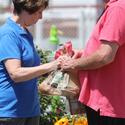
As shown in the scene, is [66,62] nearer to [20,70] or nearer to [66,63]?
[66,63]

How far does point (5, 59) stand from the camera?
11.1 ft

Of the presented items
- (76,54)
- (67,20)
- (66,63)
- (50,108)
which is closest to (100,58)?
(66,63)

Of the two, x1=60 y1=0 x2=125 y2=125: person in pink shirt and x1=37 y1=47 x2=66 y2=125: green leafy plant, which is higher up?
x1=60 y1=0 x2=125 y2=125: person in pink shirt

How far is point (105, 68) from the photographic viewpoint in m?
3.25

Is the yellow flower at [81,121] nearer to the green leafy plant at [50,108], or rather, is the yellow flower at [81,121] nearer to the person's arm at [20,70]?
the green leafy plant at [50,108]

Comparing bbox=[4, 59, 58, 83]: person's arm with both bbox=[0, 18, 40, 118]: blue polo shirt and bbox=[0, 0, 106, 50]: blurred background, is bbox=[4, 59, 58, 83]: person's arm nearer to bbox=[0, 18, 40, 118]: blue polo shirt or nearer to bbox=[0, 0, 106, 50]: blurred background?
bbox=[0, 18, 40, 118]: blue polo shirt

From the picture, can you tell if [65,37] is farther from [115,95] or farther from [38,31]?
[115,95]

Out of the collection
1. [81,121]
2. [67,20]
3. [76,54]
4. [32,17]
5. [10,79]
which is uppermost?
[32,17]

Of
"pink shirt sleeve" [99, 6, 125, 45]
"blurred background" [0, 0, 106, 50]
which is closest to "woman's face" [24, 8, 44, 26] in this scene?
"pink shirt sleeve" [99, 6, 125, 45]

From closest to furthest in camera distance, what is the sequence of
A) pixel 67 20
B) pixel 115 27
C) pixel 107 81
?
1. pixel 115 27
2. pixel 107 81
3. pixel 67 20

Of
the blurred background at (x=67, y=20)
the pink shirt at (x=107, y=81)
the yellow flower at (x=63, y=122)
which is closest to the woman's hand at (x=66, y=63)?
the pink shirt at (x=107, y=81)

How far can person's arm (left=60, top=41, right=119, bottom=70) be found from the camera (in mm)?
3105

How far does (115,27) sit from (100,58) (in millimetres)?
201

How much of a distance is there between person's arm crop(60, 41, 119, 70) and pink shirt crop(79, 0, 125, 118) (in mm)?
49
